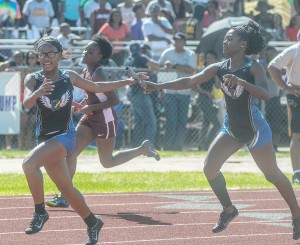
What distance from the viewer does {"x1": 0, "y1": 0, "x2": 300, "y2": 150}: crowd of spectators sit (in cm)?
1975

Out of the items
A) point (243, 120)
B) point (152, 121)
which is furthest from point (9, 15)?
point (243, 120)

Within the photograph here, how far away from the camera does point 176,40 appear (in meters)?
18.6

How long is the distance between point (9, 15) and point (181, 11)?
394 centimetres

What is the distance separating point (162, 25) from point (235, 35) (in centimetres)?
1118

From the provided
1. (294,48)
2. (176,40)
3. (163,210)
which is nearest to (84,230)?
(163,210)

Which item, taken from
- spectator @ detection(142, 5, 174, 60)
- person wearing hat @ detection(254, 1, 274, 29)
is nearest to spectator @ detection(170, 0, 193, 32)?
spectator @ detection(142, 5, 174, 60)

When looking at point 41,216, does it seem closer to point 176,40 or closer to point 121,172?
point 121,172

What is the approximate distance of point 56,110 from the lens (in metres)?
8.91

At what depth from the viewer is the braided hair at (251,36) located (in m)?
9.29

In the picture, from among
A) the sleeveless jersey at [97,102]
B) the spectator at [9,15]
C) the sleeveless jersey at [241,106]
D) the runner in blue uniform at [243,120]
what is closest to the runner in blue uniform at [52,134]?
the runner in blue uniform at [243,120]

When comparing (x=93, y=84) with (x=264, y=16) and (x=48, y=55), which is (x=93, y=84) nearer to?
(x=48, y=55)

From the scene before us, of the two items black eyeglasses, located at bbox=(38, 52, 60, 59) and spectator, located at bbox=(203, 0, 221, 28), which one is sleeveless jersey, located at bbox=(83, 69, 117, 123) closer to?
black eyeglasses, located at bbox=(38, 52, 60, 59)

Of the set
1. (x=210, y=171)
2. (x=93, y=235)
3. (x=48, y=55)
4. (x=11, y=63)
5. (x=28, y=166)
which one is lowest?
(x=11, y=63)

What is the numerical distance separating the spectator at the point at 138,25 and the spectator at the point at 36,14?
1781 millimetres
